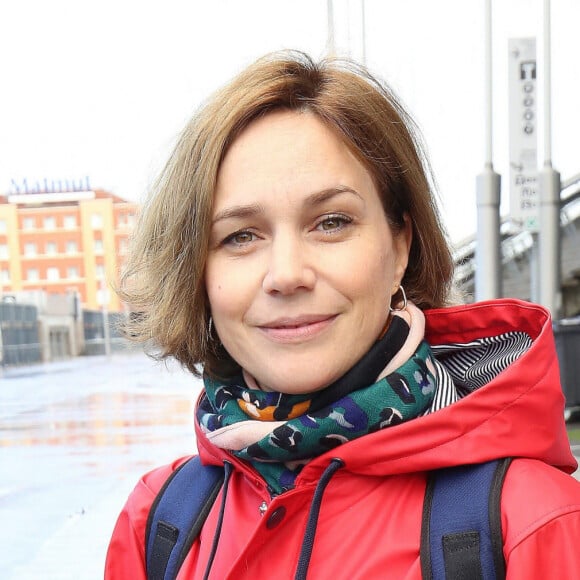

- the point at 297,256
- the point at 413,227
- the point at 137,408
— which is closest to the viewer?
the point at 297,256

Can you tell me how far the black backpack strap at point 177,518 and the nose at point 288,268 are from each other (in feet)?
1.38

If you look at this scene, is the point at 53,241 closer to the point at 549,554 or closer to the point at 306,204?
the point at 306,204

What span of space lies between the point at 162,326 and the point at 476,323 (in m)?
0.63

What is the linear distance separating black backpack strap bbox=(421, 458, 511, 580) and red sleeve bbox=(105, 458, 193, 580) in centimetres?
59

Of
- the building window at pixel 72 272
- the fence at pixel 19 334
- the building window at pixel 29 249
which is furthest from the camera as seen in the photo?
the building window at pixel 72 272

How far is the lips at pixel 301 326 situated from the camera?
1.26m

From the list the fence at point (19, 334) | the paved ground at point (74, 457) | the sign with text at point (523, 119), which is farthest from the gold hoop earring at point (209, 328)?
the fence at point (19, 334)

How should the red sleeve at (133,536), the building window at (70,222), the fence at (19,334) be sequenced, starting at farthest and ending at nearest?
the building window at (70,222)
the fence at (19,334)
the red sleeve at (133,536)

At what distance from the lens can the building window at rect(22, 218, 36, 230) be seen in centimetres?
2059

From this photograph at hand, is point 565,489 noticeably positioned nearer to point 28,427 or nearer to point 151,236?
point 151,236

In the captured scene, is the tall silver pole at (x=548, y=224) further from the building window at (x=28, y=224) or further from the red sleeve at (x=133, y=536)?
the building window at (x=28, y=224)

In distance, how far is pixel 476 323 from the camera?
144cm

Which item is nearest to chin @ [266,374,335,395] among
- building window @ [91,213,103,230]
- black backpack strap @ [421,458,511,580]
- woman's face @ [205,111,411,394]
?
woman's face @ [205,111,411,394]

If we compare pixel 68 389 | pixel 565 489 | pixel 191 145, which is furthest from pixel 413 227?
pixel 68 389
